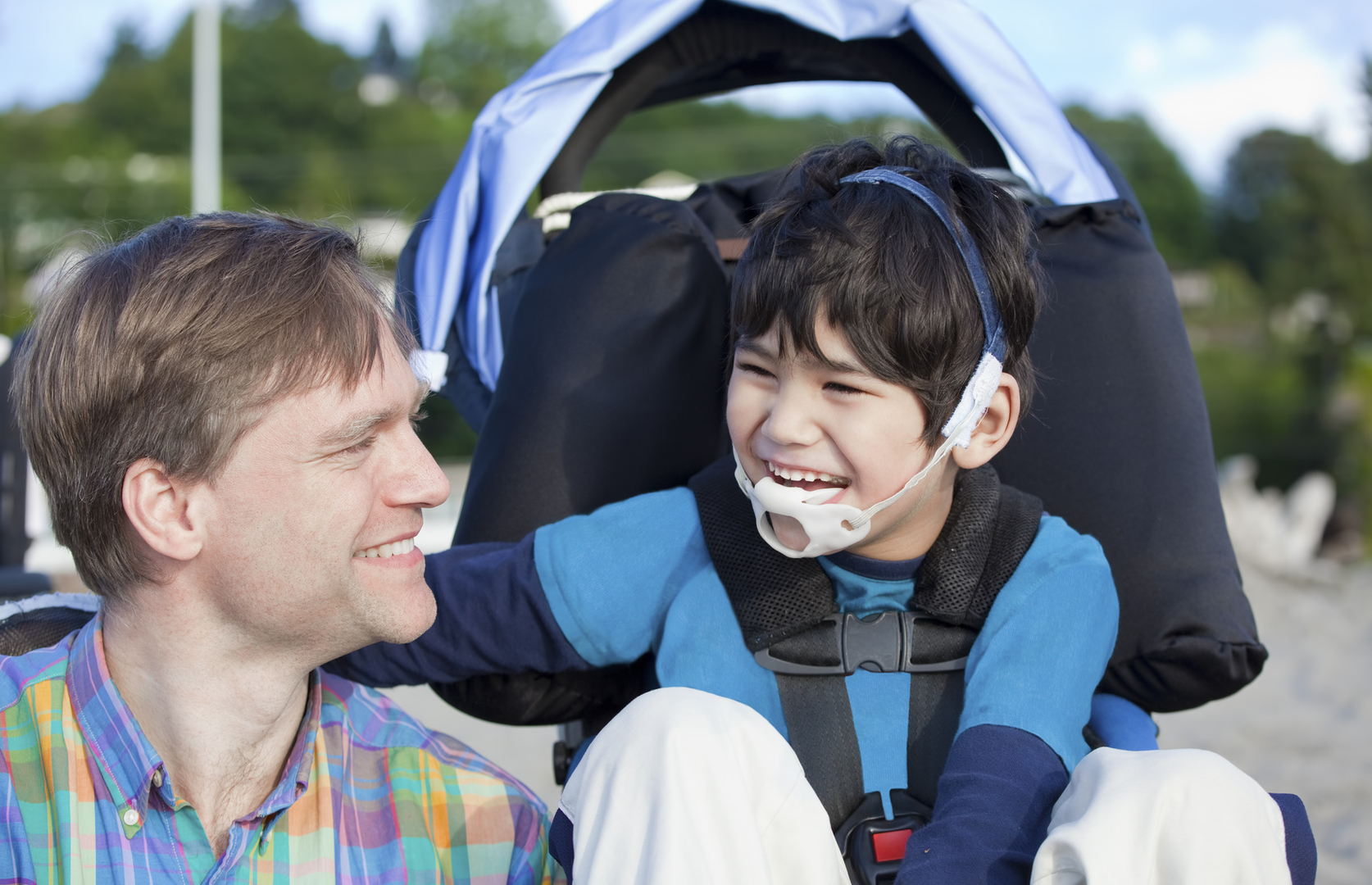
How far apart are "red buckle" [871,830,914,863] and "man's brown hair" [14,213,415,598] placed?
2.86ft

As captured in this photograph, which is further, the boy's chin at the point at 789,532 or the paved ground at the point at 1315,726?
the paved ground at the point at 1315,726

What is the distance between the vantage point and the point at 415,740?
1544mm

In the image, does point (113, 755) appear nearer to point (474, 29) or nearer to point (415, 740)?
point (415, 740)

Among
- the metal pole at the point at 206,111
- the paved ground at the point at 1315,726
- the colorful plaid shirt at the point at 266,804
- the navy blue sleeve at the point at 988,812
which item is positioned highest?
the metal pole at the point at 206,111

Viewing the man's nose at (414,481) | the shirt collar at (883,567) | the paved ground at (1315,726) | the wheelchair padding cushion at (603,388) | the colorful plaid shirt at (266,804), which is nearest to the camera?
the colorful plaid shirt at (266,804)

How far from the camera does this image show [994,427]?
1.64 m

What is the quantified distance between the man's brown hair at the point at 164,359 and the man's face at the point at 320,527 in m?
0.03

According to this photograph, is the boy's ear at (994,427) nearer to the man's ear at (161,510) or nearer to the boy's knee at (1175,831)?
the boy's knee at (1175,831)

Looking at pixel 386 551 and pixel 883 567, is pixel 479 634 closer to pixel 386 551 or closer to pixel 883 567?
pixel 386 551

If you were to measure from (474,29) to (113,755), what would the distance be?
172ft

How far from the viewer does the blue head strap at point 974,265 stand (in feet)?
5.09

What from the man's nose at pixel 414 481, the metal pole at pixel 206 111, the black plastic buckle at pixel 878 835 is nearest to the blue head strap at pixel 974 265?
the black plastic buckle at pixel 878 835

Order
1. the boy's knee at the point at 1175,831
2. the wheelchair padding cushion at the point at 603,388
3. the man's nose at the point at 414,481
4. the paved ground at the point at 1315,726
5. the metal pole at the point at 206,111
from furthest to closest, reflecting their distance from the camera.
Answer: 1. the metal pole at the point at 206,111
2. the paved ground at the point at 1315,726
3. the wheelchair padding cushion at the point at 603,388
4. the man's nose at the point at 414,481
5. the boy's knee at the point at 1175,831

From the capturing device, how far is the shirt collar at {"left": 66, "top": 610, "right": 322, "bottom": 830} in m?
1.34
